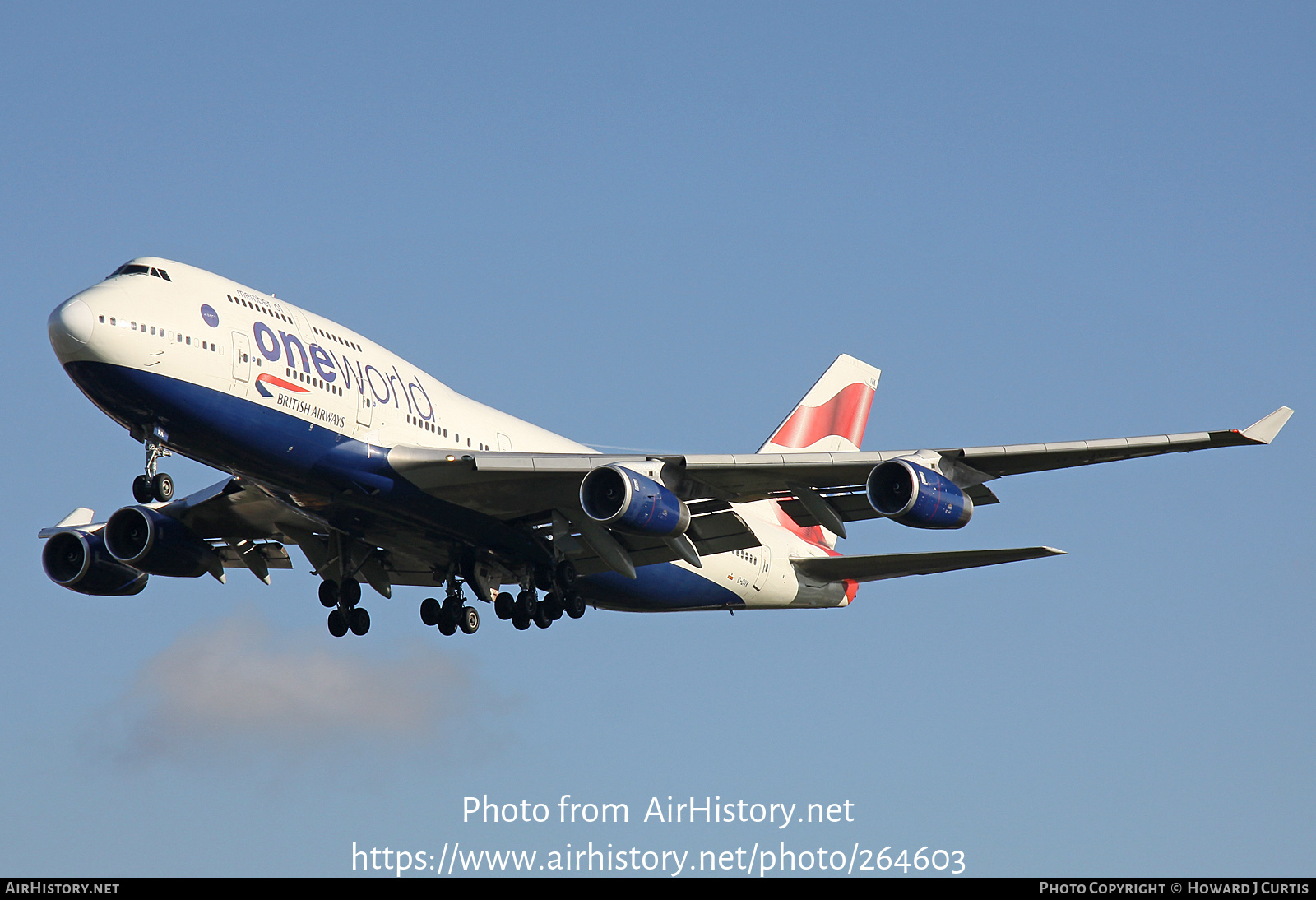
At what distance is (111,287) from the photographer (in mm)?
28984

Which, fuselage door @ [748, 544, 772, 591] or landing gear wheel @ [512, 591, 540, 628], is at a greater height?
fuselage door @ [748, 544, 772, 591]

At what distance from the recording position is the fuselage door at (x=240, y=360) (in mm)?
29500

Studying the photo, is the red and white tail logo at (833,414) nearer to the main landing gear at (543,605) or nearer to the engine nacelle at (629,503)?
the main landing gear at (543,605)

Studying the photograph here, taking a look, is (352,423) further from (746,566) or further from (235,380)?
(746,566)

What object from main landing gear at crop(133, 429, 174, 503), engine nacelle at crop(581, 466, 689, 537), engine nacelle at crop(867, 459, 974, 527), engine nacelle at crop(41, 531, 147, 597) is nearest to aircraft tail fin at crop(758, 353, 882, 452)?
engine nacelle at crop(581, 466, 689, 537)

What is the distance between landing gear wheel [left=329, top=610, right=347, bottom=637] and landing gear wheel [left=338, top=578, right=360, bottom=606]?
1.05 ft

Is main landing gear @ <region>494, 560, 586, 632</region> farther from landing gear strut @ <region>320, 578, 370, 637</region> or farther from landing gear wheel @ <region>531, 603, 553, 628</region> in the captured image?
landing gear strut @ <region>320, 578, 370, 637</region>

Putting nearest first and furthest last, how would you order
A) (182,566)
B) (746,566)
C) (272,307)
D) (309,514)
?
1. (272,307)
2. (309,514)
3. (182,566)
4. (746,566)

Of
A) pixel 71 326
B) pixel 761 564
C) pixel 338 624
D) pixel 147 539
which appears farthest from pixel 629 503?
pixel 147 539

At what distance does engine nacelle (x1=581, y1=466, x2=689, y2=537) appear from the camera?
3153cm

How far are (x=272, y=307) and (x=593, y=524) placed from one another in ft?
27.3

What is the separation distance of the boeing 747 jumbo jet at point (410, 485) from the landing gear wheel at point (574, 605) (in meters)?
0.05

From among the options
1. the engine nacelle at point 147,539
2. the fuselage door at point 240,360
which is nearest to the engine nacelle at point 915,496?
the fuselage door at point 240,360
